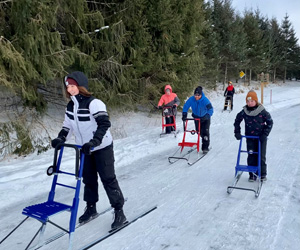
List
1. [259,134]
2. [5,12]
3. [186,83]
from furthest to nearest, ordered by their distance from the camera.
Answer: [186,83] → [5,12] → [259,134]

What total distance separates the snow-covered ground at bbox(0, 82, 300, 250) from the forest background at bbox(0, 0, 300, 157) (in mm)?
1752

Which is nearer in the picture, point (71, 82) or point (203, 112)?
point (71, 82)

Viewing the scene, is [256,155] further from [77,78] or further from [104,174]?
[77,78]

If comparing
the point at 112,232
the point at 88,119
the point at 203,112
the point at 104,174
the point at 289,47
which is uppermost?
the point at 289,47

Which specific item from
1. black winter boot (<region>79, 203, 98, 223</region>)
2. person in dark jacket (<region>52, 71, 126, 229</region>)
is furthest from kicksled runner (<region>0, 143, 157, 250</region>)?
black winter boot (<region>79, 203, 98, 223</region>)

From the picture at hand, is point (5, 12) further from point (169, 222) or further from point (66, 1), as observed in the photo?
point (169, 222)

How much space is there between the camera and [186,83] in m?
13.2

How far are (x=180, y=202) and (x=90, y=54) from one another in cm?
601

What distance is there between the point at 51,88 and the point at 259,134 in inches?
302

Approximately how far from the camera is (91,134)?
3.52 metres

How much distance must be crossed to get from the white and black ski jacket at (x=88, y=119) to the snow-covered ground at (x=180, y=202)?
129 centimetres

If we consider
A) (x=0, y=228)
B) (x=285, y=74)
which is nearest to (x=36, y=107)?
(x=0, y=228)

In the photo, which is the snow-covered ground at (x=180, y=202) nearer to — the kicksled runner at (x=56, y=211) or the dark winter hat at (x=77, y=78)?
the kicksled runner at (x=56, y=211)

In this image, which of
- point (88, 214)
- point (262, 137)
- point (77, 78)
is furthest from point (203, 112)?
point (77, 78)
